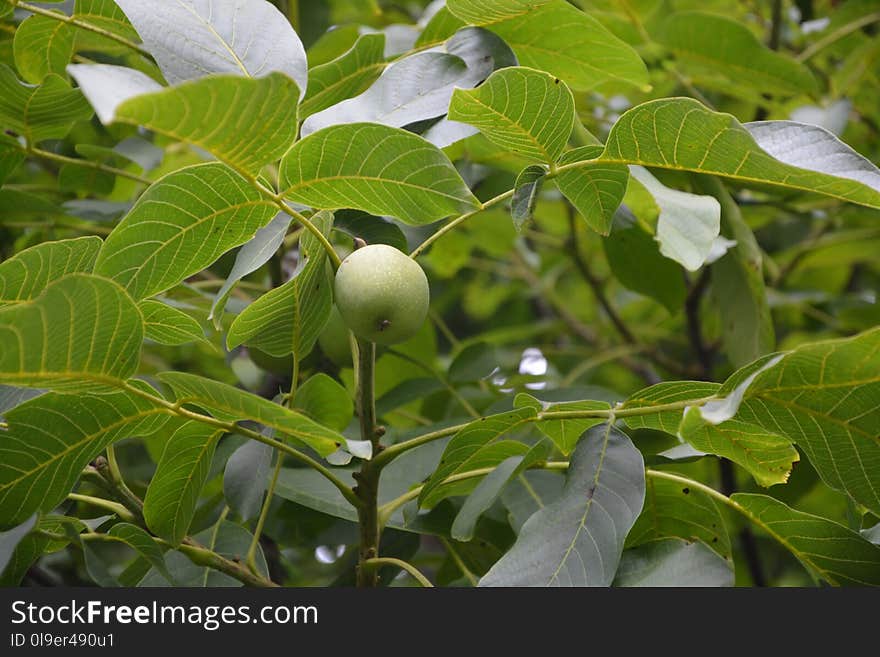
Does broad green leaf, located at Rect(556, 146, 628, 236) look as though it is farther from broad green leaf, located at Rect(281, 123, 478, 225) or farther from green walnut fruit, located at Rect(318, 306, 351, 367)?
green walnut fruit, located at Rect(318, 306, 351, 367)

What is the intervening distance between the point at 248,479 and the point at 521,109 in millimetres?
449

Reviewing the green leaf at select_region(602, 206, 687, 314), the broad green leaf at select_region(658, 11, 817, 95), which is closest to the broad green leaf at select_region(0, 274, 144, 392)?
the green leaf at select_region(602, 206, 687, 314)

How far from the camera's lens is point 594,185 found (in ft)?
2.80

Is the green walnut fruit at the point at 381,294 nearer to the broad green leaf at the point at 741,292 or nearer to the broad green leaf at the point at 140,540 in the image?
the broad green leaf at the point at 140,540

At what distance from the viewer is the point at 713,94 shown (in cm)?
185

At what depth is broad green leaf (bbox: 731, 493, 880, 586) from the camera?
0.84 m

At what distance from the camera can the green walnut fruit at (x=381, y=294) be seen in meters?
0.75

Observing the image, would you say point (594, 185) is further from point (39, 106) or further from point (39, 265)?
point (39, 106)

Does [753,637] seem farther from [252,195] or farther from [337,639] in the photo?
[252,195]

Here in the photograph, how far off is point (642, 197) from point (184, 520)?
552mm

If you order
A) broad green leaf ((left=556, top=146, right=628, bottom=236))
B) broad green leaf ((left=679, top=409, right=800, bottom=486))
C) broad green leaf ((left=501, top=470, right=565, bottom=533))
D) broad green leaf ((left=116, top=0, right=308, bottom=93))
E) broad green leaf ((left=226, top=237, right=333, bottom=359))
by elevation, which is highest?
broad green leaf ((left=116, top=0, right=308, bottom=93))

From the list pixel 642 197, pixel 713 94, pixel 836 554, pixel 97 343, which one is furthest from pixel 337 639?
pixel 713 94

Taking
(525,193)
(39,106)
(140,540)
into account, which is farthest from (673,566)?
(39,106)

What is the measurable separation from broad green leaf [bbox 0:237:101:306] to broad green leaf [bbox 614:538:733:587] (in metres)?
0.55
